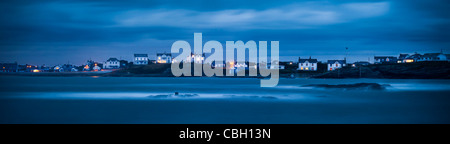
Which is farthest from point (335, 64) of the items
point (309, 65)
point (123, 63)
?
point (123, 63)

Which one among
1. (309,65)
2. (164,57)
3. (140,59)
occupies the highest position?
(164,57)

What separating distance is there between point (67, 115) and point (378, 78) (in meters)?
68.1

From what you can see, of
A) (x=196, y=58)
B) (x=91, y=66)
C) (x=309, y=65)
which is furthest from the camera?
(x=91, y=66)

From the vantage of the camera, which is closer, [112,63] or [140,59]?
[140,59]

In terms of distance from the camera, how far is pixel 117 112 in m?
24.3

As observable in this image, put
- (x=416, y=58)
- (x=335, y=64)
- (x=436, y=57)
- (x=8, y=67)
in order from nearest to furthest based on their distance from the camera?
(x=335, y=64), (x=436, y=57), (x=416, y=58), (x=8, y=67)

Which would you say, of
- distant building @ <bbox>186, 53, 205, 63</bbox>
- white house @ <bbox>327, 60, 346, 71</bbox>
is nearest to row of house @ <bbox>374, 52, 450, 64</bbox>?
white house @ <bbox>327, 60, 346, 71</bbox>

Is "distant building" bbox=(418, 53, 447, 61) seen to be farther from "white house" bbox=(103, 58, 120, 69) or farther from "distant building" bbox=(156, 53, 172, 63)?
"white house" bbox=(103, 58, 120, 69)

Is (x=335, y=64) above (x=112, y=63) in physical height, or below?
below

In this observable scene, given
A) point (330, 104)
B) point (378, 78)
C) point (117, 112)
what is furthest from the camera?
point (378, 78)

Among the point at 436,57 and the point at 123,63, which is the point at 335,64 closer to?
the point at 436,57
